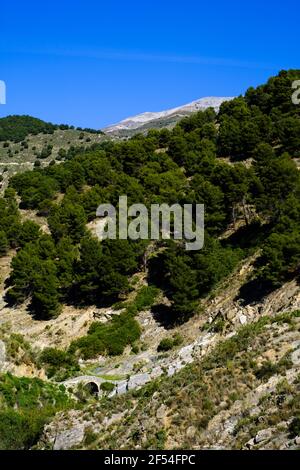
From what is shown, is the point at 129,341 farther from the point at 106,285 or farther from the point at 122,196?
the point at 122,196

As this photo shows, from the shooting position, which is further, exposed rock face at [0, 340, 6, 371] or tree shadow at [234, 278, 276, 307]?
tree shadow at [234, 278, 276, 307]

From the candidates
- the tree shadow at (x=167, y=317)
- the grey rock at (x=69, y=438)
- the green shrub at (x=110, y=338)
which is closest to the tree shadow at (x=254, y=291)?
the tree shadow at (x=167, y=317)

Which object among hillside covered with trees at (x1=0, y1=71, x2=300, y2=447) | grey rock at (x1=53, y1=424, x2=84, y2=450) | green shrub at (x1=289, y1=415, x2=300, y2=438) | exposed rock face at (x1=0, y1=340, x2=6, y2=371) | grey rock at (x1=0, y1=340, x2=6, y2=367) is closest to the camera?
green shrub at (x1=289, y1=415, x2=300, y2=438)

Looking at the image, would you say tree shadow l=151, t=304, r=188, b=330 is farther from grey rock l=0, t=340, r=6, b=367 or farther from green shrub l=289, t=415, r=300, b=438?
green shrub l=289, t=415, r=300, b=438

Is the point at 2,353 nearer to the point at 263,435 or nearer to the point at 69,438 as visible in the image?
the point at 69,438

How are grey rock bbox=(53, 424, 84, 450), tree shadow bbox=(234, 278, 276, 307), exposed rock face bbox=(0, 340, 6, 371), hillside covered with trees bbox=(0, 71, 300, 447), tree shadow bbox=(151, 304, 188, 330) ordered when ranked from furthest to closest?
tree shadow bbox=(151, 304, 188, 330) → hillside covered with trees bbox=(0, 71, 300, 447) → tree shadow bbox=(234, 278, 276, 307) → exposed rock face bbox=(0, 340, 6, 371) → grey rock bbox=(53, 424, 84, 450)

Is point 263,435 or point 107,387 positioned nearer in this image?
point 263,435

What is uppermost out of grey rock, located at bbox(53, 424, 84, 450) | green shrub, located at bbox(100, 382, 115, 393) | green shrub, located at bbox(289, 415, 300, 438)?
green shrub, located at bbox(289, 415, 300, 438)

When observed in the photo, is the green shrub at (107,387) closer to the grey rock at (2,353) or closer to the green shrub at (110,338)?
the green shrub at (110,338)

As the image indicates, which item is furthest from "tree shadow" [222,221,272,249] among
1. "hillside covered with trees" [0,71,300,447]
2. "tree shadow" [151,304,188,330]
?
"tree shadow" [151,304,188,330]

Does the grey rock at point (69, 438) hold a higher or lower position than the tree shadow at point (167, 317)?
lower

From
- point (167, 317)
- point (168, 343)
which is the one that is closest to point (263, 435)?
point (168, 343)

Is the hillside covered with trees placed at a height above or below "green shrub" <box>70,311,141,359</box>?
above

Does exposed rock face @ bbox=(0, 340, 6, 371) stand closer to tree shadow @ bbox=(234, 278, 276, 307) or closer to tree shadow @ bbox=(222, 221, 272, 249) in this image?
tree shadow @ bbox=(234, 278, 276, 307)
